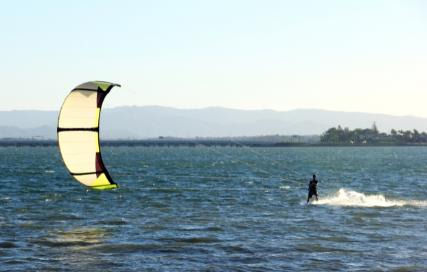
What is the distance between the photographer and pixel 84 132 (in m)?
17.4

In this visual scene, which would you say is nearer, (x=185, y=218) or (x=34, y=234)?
(x=34, y=234)

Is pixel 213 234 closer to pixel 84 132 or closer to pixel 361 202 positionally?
pixel 84 132

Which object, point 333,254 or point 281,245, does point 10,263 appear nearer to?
point 281,245

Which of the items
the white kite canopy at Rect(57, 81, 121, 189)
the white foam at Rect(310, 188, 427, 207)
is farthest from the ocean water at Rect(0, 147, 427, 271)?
the white kite canopy at Rect(57, 81, 121, 189)

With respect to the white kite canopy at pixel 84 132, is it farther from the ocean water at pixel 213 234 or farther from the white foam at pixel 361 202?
the white foam at pixel 361 202

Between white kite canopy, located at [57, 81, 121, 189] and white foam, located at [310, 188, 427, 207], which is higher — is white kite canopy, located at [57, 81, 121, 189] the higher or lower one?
the higher one

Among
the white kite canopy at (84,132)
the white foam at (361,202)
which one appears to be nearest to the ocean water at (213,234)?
the white foam at (361,202)

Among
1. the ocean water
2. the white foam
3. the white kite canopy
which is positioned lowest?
the ocean water

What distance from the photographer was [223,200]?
3159 cm

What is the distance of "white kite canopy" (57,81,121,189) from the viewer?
16844mm

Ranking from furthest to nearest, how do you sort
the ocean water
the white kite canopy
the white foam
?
the white foam < the white kite canopy < the ocean water

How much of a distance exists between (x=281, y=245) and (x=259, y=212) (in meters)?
7.69

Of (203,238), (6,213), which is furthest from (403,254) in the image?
(6,213)

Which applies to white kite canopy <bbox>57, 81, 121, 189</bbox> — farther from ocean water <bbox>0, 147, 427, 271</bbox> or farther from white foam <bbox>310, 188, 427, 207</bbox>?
white foam <bbox>310, 188, 427, 207</bbox>
